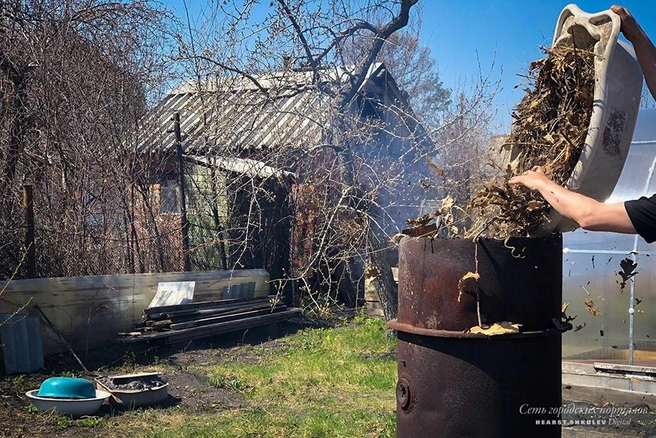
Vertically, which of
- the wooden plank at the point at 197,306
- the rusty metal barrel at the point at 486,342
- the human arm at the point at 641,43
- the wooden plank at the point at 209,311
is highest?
the human arm at the point at 641,43

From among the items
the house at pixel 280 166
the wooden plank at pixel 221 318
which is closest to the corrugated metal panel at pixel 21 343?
the wooden plank at pixel 221 318

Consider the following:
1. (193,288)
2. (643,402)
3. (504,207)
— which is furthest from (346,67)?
(504,207)

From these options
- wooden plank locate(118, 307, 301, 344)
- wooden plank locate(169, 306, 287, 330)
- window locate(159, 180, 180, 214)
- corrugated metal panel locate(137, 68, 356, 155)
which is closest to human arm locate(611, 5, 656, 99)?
corrugated metal panel locate(137, 68, 356, 155)

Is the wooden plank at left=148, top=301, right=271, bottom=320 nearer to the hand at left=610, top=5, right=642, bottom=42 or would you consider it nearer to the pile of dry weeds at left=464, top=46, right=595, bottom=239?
the pile of dry weeds at left=464, top=46, right=595, bottom=239

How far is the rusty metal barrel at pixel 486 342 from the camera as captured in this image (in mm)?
3268

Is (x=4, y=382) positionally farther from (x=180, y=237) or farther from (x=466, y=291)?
(x=466, y=291)

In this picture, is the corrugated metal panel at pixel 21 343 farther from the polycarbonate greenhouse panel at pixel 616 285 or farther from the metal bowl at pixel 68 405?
the polycarbonate greenhouse panel at pixel 616 285

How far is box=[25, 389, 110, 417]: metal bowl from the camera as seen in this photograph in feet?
19.7

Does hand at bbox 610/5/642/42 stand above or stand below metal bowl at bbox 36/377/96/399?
above

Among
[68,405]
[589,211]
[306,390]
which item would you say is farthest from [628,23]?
[68,405]

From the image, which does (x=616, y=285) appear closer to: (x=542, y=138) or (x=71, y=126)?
(x=542, y=138)

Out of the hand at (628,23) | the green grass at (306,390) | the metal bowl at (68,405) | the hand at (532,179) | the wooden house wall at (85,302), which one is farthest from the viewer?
the wooden house wall at (85,302)

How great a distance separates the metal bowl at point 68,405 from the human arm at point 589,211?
476 cm

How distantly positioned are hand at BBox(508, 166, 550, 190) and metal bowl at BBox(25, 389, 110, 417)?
4.58 m
